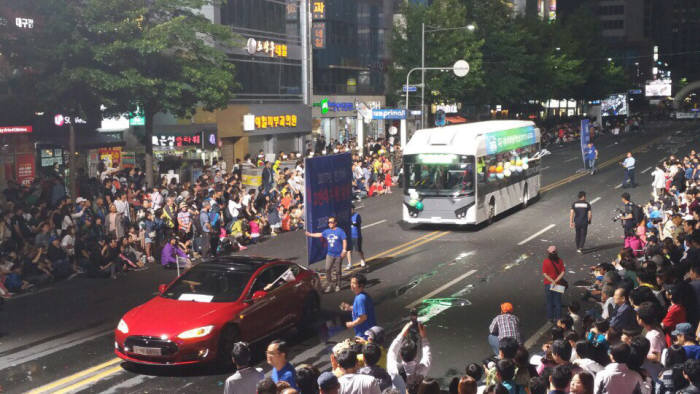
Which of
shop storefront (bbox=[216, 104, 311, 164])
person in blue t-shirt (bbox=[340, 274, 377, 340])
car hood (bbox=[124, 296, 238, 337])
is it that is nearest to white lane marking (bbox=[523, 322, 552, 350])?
person in blue t-shirt (bbox=[340, 274, 377, 340])

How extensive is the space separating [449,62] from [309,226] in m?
44.8

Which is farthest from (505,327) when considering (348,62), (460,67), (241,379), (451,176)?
(348,62)

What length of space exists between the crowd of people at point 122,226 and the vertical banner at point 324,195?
12.4 feet

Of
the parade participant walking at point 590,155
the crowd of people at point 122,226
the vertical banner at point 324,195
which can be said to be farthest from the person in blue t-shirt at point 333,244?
the parade participant walking at point 590,155

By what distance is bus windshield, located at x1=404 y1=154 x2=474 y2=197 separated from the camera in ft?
85.0

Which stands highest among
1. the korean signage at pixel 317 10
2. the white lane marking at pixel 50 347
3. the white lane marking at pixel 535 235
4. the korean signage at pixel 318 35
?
the korean signage at pixel 317 10

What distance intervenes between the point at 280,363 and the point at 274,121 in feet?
138

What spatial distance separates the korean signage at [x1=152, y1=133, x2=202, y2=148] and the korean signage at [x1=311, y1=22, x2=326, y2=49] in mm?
17471

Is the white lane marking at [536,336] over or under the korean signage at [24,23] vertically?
Result: under

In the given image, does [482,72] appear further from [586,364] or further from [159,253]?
[586,364]

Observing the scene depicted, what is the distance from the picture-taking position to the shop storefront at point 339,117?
188 feet

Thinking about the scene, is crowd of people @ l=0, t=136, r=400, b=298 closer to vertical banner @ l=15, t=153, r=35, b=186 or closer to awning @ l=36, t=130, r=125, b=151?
vertical banner @ l=15, t=153, r=35, b=186

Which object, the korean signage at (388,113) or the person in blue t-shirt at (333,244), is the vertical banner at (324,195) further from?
the korean signage at (388,113)

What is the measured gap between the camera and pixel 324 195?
18812mm
